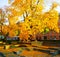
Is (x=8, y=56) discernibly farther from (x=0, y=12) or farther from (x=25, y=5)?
(x=0, y=12)

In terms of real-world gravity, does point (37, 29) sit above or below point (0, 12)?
below

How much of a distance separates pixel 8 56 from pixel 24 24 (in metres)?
9.53

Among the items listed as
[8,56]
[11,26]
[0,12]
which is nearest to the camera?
[8,56]

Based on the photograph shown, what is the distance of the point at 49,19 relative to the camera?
3059 centimetres

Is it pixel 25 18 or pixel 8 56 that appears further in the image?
pixel 25 18

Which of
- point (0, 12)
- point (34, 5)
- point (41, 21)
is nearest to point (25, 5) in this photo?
point (34, 5)

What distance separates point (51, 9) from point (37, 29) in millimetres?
3656

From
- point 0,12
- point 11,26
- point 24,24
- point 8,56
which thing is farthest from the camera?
point 0,12

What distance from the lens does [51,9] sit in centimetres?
3061

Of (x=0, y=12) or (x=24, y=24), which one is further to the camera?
(x=0, y=12)

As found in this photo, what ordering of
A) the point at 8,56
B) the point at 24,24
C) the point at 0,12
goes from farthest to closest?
the point at 0,12
the point at 24,24
the point at 8,56

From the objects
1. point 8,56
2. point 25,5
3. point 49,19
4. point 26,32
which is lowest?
point 8,56

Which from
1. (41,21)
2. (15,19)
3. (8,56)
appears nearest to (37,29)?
(41,21)

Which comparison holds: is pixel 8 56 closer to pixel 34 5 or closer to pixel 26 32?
pixel 26 32
